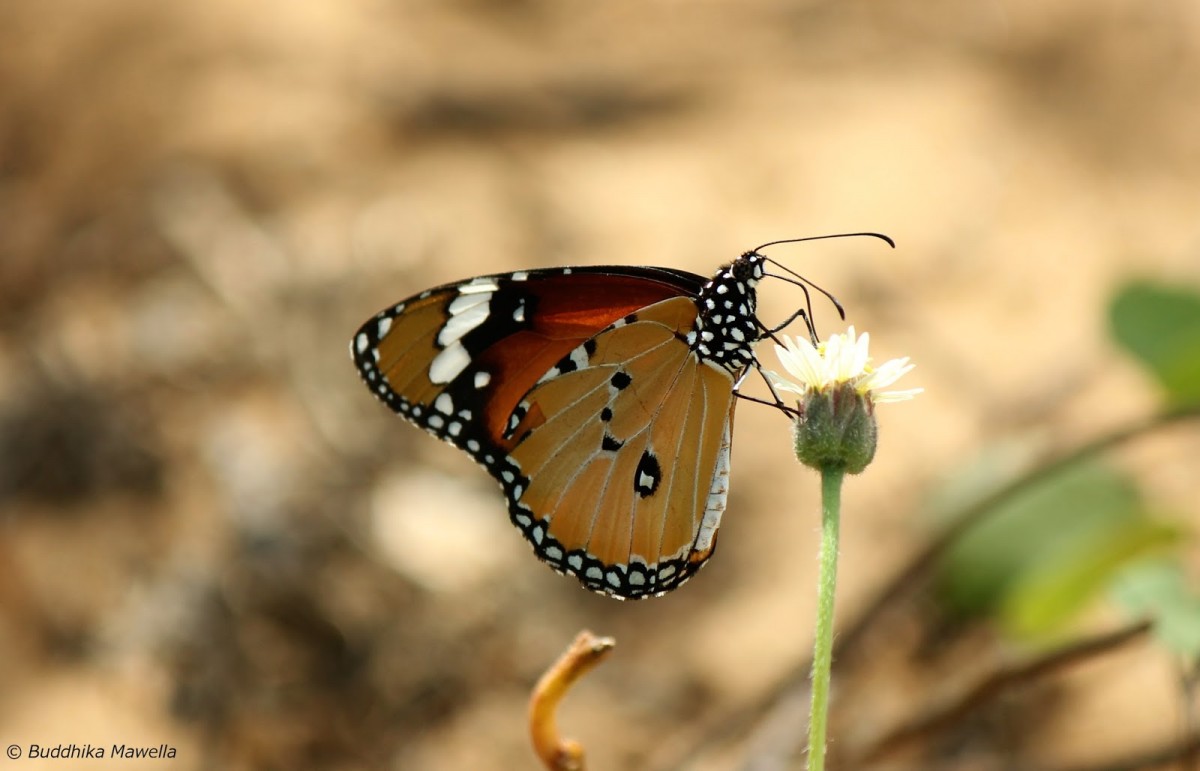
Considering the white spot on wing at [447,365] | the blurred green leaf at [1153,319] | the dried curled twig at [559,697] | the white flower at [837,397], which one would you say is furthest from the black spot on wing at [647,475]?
the blurred green leaf at [1153,319]

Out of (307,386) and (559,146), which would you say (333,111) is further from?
(307,386)

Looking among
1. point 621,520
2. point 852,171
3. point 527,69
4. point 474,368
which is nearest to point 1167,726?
point 621,520

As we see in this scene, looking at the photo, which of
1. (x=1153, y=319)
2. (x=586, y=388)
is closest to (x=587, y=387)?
(x=586, y=388)

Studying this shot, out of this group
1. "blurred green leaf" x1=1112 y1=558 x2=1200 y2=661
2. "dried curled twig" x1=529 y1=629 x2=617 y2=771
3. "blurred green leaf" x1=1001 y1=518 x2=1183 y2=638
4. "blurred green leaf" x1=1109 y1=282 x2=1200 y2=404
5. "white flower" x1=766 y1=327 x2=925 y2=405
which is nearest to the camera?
"dried curled twig" x1=529 y1=629 x2=617 y2=771

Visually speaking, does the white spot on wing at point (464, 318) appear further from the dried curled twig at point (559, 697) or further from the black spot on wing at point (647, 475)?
the dried curled twig at point (559, 697)

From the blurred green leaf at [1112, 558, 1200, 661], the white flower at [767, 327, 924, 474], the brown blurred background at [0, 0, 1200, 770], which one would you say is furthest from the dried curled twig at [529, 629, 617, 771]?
the brown blurred background at [0, 0, 1200, 770]

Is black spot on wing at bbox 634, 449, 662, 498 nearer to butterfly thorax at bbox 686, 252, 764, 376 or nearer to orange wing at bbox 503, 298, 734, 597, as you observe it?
orange wing at bbox 503, 298, 734, 597

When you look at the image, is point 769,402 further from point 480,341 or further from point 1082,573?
point 1082,573
